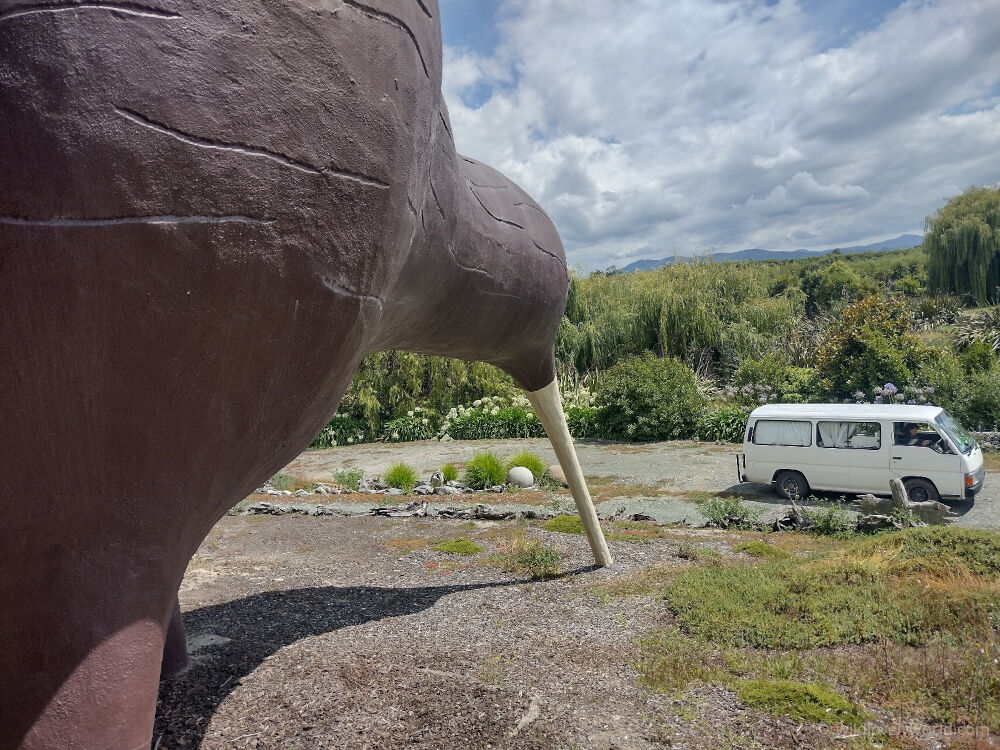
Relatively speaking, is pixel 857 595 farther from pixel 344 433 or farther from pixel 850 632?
pixel 344 433

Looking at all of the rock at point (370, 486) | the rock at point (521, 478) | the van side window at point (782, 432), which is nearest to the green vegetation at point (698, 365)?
the van side window at point (782, 432)

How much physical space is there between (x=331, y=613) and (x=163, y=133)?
484 cm

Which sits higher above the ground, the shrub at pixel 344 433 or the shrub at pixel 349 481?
the shrub at pixel 344 433

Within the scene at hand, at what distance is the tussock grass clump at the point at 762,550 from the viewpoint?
7.21 m

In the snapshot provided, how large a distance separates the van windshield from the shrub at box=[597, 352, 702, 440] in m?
8.05

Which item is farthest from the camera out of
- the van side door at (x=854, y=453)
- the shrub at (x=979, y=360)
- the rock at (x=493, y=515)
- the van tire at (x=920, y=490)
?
the shrub at (x=979, y=360)

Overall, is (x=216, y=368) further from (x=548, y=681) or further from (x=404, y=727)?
(x=548, y=681)

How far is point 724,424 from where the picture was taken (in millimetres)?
17500

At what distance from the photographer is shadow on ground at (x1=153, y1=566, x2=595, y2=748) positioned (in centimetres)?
389

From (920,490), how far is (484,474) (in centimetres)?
727

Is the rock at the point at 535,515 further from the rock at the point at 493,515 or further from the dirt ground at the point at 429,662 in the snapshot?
the dirt ground at the point at 429,662

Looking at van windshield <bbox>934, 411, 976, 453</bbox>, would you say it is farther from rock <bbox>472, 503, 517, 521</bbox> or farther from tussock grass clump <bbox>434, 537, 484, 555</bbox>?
tussock grass clump <bbox>434, 537, 484, 555</bbox>

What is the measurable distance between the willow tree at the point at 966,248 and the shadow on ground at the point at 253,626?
31465 mm

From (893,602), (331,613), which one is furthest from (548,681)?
(893,602)
